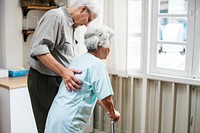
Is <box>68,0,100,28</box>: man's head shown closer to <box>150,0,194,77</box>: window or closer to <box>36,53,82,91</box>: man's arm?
<box>36,53,82,91</box>: man's arm

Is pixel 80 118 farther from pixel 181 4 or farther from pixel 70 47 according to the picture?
pixel 181 4

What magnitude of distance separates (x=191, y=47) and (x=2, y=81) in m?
1.99

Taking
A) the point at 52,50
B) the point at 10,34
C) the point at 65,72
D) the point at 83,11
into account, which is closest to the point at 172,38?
the point at 83,11

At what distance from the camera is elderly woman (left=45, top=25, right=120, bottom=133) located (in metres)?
1.68

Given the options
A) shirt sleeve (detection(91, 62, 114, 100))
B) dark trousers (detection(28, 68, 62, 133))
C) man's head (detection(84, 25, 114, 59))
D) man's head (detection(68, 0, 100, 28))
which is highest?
man's head (detection(68, 0, 100, 28))

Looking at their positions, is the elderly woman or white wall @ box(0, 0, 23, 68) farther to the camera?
white wall @ box(0, 0, 23, 68)

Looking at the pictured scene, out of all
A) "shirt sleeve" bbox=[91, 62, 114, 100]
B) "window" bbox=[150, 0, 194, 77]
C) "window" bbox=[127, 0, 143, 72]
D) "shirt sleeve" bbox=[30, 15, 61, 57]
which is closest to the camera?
"shirt sleeve" bbox=[91, 62, 114, 100]

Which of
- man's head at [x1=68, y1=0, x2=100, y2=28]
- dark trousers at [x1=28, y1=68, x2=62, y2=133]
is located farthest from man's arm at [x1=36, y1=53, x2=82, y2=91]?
man's head at [x1=68, y1=0, x2=100, y2=28]

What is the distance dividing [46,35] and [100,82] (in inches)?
21.6

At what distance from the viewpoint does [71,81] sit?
1705mm

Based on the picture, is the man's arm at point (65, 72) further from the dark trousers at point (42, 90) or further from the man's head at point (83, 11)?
the man's head at point (83, 11)

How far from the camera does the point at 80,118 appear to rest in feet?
5.76

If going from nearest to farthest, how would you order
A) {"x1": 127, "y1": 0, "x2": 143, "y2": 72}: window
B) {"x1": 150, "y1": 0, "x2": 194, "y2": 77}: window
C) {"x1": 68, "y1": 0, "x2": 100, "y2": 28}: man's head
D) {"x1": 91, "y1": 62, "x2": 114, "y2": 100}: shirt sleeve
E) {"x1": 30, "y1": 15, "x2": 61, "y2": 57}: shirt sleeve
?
{"x1": 91, "y1": 62, "x2": 114, "y2": 100}: shirt sleeve → {"x1": 30, "y1": 15, "x2": 61, "y2": 57}: shirt sleeve → {"x1": 68, "y1": 0, "x2": 100, "y2": 28}: man's head → {"x1": 150, "y1": 0, "x2": 194, "y2": 77}: window → {"x1": 127, "y1": 0, "x2": 143, "y2": 72}: window

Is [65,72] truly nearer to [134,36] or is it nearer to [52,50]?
[52,50]
